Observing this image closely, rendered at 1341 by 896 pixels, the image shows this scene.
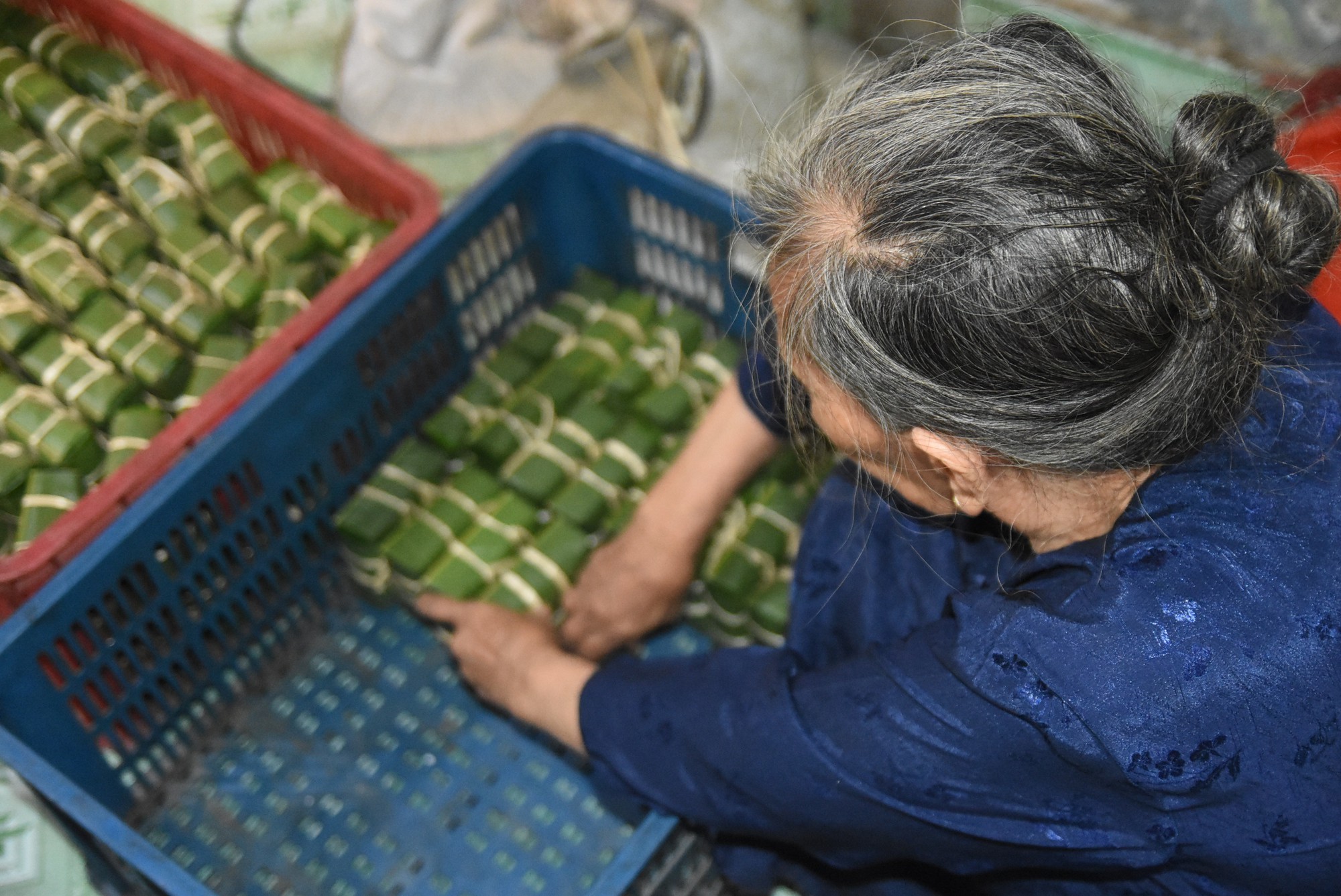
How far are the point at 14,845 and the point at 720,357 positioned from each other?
1.19 m

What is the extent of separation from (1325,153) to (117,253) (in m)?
1.73

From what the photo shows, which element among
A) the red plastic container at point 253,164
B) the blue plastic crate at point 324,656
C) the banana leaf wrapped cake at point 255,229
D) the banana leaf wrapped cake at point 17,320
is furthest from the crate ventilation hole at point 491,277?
the banana leaf wrapped cake at point 17,320

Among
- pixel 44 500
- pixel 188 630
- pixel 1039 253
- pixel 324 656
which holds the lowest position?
pixel 324 656

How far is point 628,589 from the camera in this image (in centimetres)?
151

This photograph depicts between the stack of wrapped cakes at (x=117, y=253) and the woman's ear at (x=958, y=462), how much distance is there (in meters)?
1.05

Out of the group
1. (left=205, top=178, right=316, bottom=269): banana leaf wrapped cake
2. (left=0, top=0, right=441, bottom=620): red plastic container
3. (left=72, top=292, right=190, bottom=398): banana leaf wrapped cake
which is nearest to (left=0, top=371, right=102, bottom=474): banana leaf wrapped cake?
(left=72, top=292, right=190, bottom=398): banana leaf wrapped cake

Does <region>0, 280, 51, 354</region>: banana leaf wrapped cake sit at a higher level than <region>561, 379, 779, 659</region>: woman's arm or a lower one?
higher

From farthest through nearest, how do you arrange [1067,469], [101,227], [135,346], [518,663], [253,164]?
[253,164] → [101,227] → [135,346] → [518,663] → [1067,469]

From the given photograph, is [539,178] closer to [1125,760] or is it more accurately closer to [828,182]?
[828,182]

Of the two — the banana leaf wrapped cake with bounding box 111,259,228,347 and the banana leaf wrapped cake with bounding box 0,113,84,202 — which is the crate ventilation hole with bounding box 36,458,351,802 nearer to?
the banana leaf wrapped cake with bounding box 111,259,228,347

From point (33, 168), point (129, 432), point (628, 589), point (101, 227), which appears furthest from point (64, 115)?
point (628, 589)

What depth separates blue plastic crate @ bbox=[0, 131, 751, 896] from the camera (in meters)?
1.37

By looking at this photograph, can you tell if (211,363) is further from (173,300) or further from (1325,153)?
(1325,153)

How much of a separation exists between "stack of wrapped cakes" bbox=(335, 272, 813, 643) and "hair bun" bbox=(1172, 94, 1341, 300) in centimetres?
80
